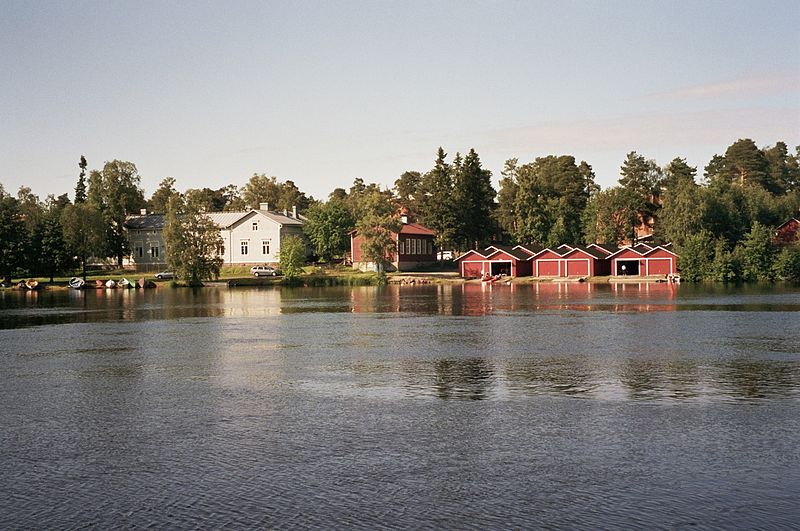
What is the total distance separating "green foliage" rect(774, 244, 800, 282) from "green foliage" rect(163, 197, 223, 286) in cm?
6689

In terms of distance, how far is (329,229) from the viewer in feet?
391

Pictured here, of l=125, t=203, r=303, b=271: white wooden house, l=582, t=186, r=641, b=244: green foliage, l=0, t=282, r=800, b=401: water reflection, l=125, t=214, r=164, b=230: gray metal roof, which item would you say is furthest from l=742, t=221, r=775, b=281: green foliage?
l=125, t=214, r=164, b=230: gray metal roof

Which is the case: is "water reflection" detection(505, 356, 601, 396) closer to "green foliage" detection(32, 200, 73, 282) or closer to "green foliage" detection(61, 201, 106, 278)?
"green foliage" detection(61, 201, 106, 278)

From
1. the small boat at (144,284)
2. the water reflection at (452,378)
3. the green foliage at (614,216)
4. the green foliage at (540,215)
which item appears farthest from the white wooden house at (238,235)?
the water reflection at (452,378)

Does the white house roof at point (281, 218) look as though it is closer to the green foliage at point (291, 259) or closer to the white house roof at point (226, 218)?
the white house roof at point (226, 218)

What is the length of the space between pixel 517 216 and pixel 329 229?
90.6ft

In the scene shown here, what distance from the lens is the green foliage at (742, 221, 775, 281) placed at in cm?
9769

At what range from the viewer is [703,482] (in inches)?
558

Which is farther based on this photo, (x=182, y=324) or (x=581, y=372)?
(x=182, y=324)

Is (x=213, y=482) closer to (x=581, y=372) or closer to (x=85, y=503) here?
(x=85, y=503)

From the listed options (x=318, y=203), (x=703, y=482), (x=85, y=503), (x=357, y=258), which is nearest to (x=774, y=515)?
(x=703, y=482)

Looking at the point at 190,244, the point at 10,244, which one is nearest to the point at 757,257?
the point at 190,244

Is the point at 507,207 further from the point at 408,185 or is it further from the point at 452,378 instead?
the point at 452,378

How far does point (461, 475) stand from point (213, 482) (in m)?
4.34
